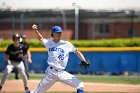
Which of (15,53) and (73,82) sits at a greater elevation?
(73,82)

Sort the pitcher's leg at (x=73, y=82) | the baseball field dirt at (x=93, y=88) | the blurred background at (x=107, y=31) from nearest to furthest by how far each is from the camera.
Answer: the pitcher's leg at (x=73, y=82) → the baseball field dirt at (x=93, y=88) → the blurred background at (x=107, y=31)

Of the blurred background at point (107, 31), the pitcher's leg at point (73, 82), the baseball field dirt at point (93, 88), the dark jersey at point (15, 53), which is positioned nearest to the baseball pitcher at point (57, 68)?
the pitcher's leg at point (73, 82)

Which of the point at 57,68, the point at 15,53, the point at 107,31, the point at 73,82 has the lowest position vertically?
the point at 107,31

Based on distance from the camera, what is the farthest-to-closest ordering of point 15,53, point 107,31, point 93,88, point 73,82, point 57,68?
point 107,31 → point 93,88 → point 15,53 → point 57,68 → point 73,82

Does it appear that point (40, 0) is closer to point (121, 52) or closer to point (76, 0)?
point (76, 0)

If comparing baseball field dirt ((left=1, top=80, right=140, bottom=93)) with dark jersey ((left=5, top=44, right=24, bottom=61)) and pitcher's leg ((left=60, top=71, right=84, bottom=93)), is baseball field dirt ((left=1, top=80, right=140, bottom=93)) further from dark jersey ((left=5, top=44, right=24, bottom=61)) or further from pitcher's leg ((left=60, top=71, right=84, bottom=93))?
pitcher's leg ((left=60, top=71, right=84, bottom=93))

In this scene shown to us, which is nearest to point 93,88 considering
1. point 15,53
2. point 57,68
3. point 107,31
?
point 15,53

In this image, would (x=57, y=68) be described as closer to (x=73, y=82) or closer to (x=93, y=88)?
(x=73, y=82)

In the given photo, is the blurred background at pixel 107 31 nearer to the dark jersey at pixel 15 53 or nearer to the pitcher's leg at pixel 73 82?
the dark jersey at pixel 15 53

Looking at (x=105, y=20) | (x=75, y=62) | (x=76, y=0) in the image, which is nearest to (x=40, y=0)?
(x=76, y=0)

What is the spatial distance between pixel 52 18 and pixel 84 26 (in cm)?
345

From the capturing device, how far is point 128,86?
16.6 meters

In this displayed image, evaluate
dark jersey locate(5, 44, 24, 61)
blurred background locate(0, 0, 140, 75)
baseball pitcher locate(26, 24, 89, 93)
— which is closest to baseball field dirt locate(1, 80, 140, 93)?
dark jersey locate(5, 44, 24, 61)

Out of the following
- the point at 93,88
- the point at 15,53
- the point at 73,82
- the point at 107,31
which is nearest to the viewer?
the point at 73,82
